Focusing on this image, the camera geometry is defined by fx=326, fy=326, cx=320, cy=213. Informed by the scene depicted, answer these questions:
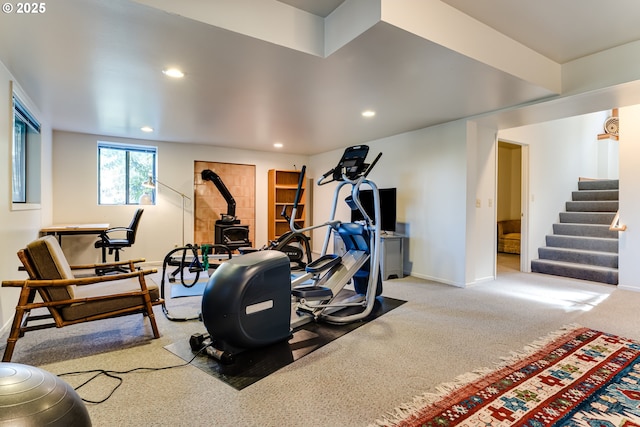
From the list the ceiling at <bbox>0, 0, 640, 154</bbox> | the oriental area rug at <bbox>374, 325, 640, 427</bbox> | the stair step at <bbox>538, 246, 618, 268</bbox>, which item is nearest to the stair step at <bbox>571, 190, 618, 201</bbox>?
the stair step at <bbox>538, 246, 618, 268</bbox>

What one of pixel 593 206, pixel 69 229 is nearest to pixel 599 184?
pixel 593 206

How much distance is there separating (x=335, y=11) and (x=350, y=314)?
2580 millimetres

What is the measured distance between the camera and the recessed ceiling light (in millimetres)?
2842

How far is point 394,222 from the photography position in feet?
16.8

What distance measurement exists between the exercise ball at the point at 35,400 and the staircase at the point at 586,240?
19.6 ft

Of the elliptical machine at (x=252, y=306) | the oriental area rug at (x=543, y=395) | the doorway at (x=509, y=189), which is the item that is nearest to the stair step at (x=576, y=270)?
the doorway at (x=509, y=189)

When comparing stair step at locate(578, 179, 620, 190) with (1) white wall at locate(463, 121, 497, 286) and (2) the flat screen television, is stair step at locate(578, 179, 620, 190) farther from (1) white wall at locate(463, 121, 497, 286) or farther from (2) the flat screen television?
(2) the flat screen television

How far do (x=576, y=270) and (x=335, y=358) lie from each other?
4.65 metres

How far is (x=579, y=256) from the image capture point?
5195 mm

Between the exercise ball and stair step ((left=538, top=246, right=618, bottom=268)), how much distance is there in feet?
20.6

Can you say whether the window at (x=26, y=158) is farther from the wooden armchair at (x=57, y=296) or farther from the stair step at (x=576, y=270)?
the stair step at (x=576, y=270)

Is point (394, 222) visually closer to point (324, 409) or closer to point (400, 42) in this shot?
point (400, 42)

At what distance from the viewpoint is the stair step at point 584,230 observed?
5351mm

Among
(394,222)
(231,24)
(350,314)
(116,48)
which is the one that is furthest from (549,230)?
(116,48)
